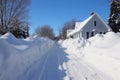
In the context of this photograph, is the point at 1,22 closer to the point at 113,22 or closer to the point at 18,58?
the point at 113,22

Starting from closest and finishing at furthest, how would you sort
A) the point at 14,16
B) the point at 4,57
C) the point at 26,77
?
the point at 4,57 → the point at 26,77 → the point at 14,16

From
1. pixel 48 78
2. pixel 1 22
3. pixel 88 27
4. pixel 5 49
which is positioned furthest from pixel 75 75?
pixel 88 27

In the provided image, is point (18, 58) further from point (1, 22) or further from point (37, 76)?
point (1, 22)

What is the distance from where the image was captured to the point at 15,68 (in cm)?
781

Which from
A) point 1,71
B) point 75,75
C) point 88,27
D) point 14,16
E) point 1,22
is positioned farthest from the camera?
point 88,27

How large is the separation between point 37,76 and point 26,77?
0.54 m

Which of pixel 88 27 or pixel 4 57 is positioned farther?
pixel 88 27

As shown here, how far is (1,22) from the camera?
40.8 m

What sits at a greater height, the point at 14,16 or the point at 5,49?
the point at 14,16

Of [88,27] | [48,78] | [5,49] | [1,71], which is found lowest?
[48,78]

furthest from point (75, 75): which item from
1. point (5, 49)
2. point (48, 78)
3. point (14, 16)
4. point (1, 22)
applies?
point (14, 16)

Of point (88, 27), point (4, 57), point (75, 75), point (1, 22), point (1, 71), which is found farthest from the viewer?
point (88, 27)

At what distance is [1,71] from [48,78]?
2321 mm

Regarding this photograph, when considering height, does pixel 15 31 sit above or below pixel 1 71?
above
